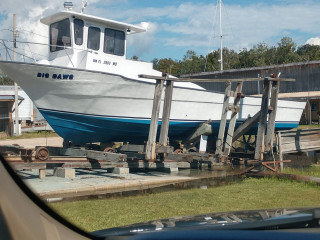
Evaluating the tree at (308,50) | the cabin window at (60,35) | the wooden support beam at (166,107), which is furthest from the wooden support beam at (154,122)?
the tree at (308,50)

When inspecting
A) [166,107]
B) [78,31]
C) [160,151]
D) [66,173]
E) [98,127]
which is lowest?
[66,173]

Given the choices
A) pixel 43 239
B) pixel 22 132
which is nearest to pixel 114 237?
pixel 43 239

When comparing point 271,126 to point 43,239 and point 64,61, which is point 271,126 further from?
point 43,239

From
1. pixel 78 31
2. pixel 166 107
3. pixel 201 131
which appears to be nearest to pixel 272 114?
pixel 201 131

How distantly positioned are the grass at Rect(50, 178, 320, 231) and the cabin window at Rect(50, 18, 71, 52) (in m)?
6.02

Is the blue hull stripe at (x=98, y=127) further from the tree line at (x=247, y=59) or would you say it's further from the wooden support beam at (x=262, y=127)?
the tree line at (x=247, y=59)

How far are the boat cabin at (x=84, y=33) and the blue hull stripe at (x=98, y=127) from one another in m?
2.10

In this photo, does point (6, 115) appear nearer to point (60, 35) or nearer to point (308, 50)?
point (60, 35)

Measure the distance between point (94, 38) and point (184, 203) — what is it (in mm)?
7007

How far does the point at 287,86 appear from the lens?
105ft

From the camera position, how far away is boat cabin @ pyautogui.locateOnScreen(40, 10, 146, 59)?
41.0 ft

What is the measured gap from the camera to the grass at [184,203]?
6391 mm

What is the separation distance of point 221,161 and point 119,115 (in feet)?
10.5

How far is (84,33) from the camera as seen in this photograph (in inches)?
498
